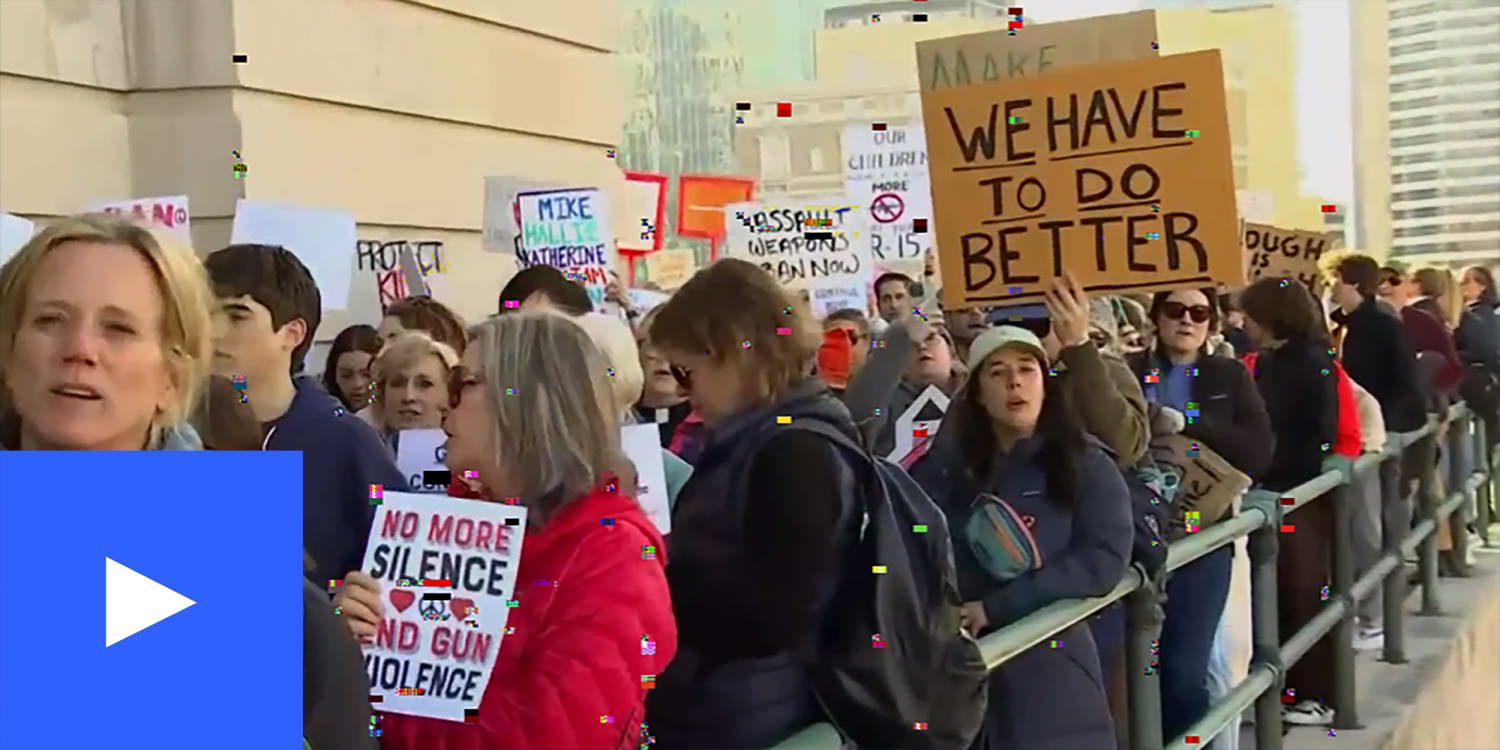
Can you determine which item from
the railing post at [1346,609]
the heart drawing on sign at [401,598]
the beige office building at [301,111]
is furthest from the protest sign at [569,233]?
the heart drawing on sign at [401,598]

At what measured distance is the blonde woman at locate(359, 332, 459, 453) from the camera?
3695 millimetres

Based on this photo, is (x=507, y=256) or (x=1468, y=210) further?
(x=1468, y=210)

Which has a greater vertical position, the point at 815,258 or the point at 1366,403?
the point at 815,258

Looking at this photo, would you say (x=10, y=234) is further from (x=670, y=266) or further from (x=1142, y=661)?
(x=670, y=266)

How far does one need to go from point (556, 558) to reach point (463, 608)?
0.19 m

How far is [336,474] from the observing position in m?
2.91

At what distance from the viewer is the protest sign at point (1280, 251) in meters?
7.66

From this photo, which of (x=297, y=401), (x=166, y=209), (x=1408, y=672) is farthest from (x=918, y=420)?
(x=1408, y=672)

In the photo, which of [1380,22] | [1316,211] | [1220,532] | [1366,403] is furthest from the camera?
[1316,211]

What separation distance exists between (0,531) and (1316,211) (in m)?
45.8

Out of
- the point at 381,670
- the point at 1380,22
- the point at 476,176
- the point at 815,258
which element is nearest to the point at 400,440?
the point at 381,670

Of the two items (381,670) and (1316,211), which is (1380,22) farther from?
(381,670)

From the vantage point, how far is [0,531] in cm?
70
